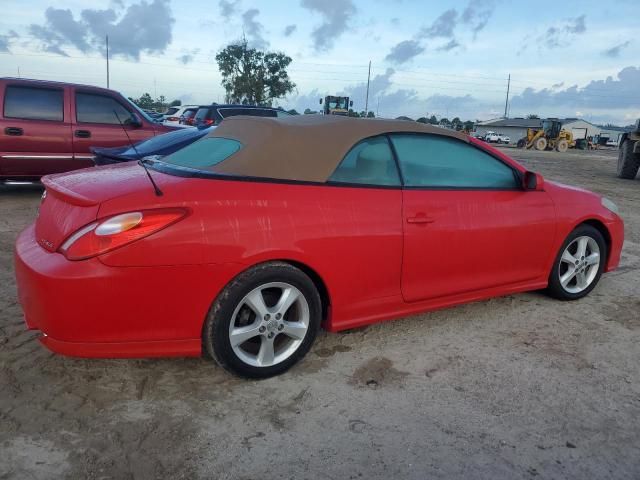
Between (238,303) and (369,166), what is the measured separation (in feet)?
3.85

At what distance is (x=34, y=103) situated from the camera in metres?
7.27

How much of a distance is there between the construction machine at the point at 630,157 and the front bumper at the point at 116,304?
15813mm

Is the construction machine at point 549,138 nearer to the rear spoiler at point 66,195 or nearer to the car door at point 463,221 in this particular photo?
the car door at point 463,221

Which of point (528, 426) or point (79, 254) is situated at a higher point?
point (79, 254)

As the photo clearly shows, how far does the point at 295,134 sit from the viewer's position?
319cm

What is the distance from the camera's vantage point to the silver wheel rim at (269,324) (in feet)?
9.12

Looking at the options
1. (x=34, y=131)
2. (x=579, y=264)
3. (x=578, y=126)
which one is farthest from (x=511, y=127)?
(x=579, y=264)

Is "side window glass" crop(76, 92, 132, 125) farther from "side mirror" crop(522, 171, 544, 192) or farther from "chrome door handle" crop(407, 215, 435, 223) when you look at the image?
"side mirror" crop(522, 171, 544, 192)

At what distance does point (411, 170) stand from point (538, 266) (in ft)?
4.52

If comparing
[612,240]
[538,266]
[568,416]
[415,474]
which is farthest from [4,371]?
[612,240]

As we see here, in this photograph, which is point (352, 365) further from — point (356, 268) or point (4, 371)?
point (4, 371)

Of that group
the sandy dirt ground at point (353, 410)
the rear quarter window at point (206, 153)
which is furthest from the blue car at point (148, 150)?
the sandy dirt ground at point (353, 410)

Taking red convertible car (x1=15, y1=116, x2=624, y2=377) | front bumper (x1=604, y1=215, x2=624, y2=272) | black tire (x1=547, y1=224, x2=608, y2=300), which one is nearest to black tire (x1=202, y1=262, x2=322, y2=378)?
red convertible car (x1=15, y1=116, x2=624, y2=377)

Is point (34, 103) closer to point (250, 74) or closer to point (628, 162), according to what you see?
point (628, 162)
